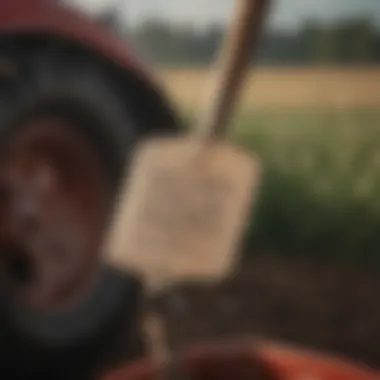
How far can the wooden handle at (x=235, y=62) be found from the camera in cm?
40

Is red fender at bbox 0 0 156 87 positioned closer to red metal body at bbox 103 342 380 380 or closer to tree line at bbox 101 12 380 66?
tree line at bbox 101 12 380 66

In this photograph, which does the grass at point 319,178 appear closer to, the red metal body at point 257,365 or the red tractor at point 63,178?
the red tractor at point 63,178

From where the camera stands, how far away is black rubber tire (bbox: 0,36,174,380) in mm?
650

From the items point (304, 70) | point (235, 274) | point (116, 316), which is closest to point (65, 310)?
point (116, 316)

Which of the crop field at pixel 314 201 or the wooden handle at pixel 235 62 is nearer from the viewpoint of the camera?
the wooden handle at pixel 235 62

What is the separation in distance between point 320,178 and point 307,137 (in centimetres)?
3

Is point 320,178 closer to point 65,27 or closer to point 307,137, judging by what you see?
point 307,137

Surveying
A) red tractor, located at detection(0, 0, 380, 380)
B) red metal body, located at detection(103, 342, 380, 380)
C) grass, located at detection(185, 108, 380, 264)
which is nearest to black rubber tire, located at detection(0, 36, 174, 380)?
red tractor, located at detection(0, 0, 380, 380)

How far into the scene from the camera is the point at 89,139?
2.26 ft

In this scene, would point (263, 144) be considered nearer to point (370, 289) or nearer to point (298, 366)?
point (370, 289)

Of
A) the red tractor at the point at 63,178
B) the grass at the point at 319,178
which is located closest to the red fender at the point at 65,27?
the red tractor at the point at 63,178

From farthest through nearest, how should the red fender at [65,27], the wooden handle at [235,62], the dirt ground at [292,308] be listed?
1. the dirt ground at [292,308]
2. the red fender at [65,27]
3. the wooden handle at [235,62]

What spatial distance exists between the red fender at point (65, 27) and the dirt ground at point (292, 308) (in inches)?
7.0

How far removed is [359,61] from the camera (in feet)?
2.35
